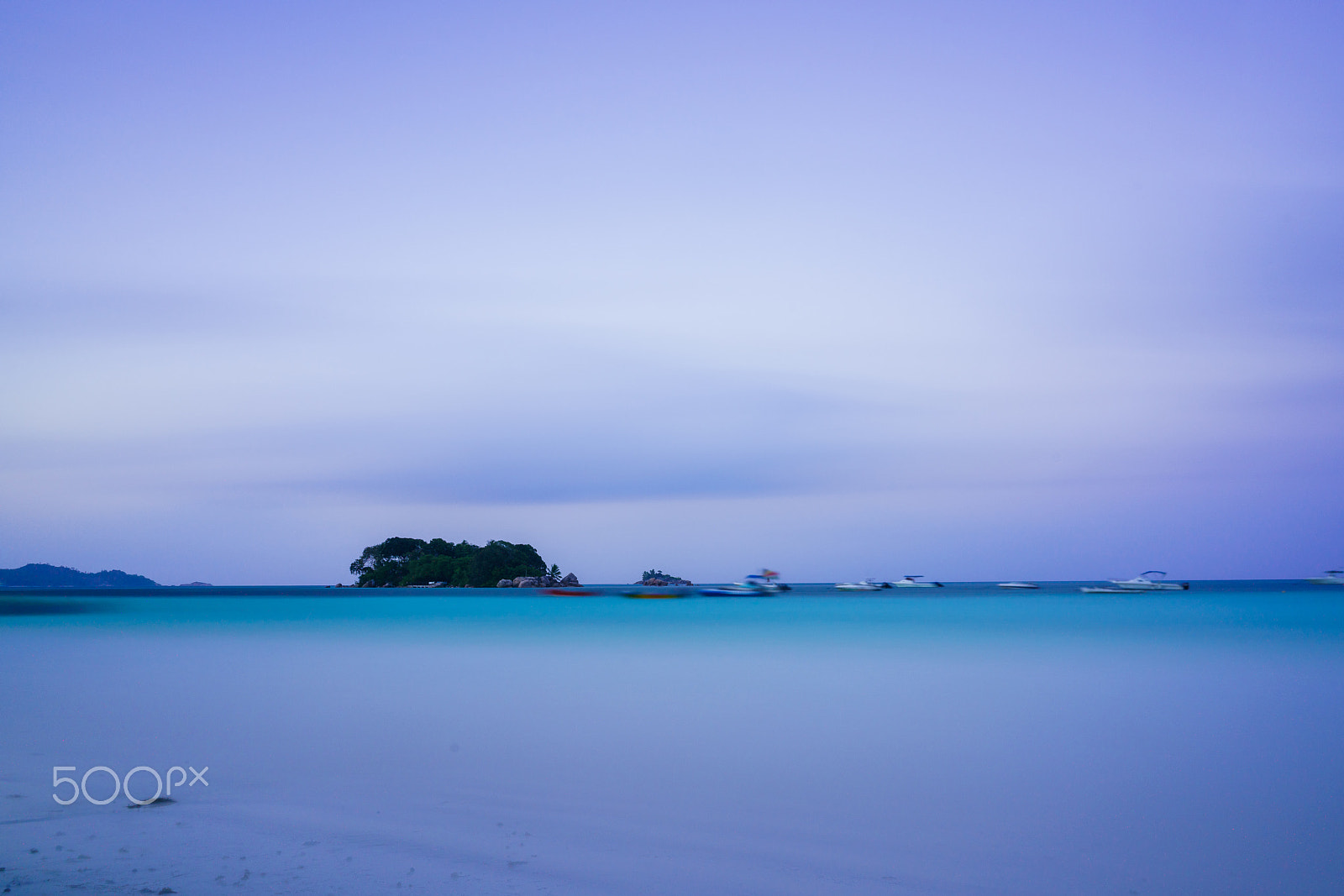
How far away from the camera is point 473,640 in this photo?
104 feet

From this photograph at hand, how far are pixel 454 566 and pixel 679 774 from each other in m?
145

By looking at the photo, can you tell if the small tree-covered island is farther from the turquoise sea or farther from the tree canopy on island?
the turquoise sea

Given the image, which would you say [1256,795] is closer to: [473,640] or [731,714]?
[731,714]

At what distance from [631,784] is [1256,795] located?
669cm

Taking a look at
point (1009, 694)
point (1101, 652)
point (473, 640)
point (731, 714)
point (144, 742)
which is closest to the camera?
point (144, 742)

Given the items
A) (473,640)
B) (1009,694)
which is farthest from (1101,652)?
(473,640)
